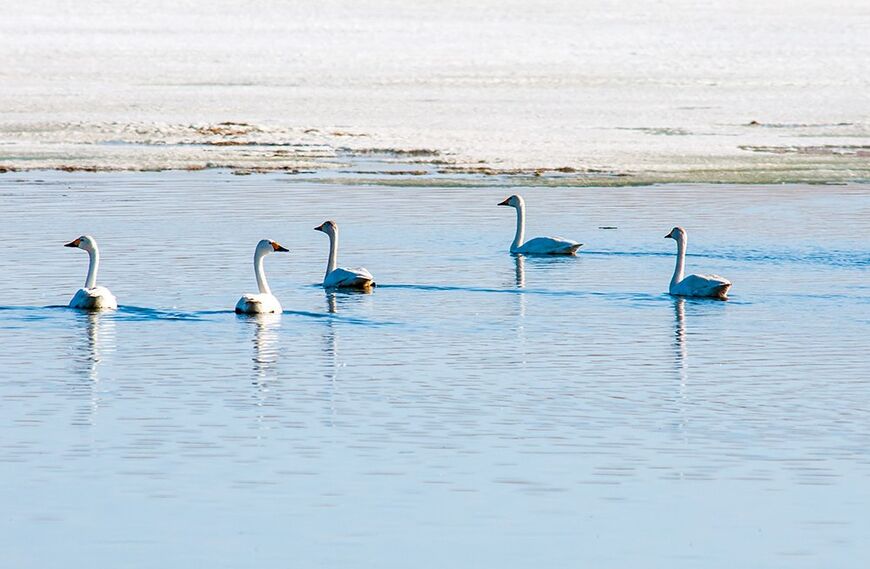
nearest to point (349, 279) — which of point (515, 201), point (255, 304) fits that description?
point (255, 304)

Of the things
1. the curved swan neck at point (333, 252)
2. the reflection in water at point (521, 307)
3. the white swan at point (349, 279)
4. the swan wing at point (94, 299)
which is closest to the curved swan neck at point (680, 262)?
the reflection in water at point (521, 307)

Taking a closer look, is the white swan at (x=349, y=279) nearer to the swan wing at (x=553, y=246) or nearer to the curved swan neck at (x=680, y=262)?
the curved swan neck at (x=680, y=262)

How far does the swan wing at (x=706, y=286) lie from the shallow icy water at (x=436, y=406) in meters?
0.23

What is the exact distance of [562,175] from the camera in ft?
99.9

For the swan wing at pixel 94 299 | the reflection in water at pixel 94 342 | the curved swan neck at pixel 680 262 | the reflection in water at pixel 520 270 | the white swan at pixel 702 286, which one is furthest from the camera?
the reflection in water at pixel 520 270

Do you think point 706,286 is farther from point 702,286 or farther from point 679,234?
point 679,234

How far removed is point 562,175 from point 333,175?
388 cm

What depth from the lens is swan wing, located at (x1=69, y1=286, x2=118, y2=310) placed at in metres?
16.0

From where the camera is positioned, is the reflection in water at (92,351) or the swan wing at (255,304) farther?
the swan wing at (255,304)

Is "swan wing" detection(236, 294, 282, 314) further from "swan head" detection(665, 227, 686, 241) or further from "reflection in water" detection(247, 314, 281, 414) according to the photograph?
"swan head" detection(665, 227, 686, 241)

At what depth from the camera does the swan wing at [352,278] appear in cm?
→ 1748

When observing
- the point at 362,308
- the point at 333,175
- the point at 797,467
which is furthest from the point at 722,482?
the point at 333,175

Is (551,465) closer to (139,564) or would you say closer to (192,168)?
(139,564)

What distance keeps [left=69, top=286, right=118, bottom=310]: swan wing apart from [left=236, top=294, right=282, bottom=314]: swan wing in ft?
3.85
